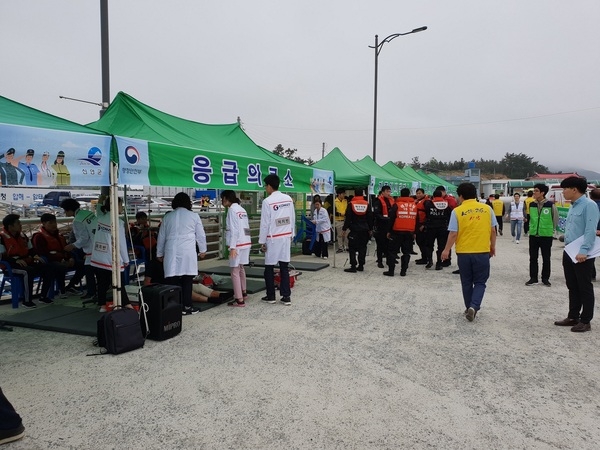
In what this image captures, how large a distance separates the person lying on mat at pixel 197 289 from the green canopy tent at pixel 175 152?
163 cm

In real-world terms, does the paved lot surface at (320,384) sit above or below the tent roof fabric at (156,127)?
below

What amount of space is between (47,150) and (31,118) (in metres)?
0.59

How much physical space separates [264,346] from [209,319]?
1.33 metres

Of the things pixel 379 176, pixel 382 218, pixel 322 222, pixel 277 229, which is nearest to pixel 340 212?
pixel 322 222

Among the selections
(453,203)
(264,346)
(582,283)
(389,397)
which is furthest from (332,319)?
(453,203)

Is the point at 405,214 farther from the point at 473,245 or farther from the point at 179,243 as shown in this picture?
the point at 179,243

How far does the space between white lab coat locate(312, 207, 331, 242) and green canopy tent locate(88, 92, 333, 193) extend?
3.67 meters

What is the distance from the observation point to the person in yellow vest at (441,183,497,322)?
5.32m

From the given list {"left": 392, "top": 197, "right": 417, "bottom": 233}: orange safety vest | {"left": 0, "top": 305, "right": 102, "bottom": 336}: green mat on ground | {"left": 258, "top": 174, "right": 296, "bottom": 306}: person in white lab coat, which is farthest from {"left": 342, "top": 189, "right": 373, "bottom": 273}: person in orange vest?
{"left": 0, "top": 305, "right": 102, "bottom": 336}: green mat on ground

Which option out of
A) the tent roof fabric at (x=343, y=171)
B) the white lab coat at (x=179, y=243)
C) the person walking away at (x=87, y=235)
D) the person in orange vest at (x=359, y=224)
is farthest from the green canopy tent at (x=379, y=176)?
the person walking away at (x=87, y=235)

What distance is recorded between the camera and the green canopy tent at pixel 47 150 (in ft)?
11.9

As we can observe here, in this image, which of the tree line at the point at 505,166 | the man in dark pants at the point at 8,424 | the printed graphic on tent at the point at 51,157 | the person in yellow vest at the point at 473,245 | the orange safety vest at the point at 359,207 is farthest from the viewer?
the tree line at the point at 505,166

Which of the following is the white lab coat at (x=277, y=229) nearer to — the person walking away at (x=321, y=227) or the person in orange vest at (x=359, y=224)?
the person in orange vest at (x=359, y=224)

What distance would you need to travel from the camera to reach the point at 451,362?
4051mm
